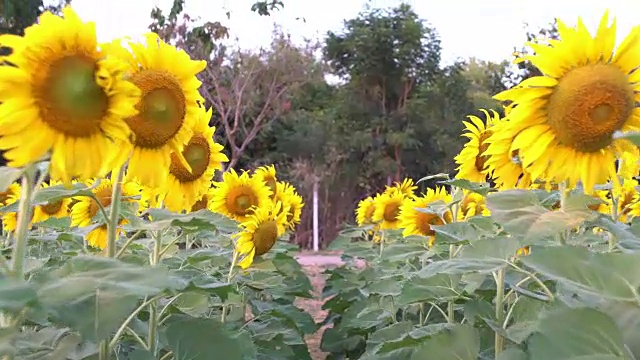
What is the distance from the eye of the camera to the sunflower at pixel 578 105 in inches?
55.7

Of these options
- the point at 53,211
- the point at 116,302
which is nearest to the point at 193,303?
the point at 116,302

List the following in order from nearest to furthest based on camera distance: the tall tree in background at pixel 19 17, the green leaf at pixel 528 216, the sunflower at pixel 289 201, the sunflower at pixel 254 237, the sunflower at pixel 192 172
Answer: the green leaf at pixel 528 216, the sunflower at pixel 192 172, the sunflower at pixel 254 237, the sunflower at pixel 289 201, the tall tree in background at pixel 19 17

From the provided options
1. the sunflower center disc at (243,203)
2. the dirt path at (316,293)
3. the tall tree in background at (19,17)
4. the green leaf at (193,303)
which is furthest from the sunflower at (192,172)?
the tall tree in background at (19,17)

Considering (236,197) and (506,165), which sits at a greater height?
(506,165)

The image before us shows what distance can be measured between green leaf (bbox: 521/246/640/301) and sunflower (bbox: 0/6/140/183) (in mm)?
701

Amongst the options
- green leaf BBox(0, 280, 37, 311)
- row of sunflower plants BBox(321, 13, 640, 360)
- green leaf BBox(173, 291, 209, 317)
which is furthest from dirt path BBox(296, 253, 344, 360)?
green leaf BBox(0, 280, 37, 311)

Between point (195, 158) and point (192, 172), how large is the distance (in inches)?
1.7

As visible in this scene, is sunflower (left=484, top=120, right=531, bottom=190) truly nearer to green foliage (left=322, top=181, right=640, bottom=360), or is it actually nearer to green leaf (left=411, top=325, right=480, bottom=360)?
green foliage (left=322, top=181, right=640, bottom=360)

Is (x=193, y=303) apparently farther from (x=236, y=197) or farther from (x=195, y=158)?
(x=236, y=197)

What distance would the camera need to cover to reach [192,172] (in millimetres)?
1946

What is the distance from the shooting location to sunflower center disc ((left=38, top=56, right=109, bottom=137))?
1176 mm

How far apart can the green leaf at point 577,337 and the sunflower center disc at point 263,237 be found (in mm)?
1690

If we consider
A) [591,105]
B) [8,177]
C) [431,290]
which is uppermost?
[591,105]

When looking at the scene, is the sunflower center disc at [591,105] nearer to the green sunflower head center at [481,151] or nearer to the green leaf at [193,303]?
the green sunflower head center at [481,151]
